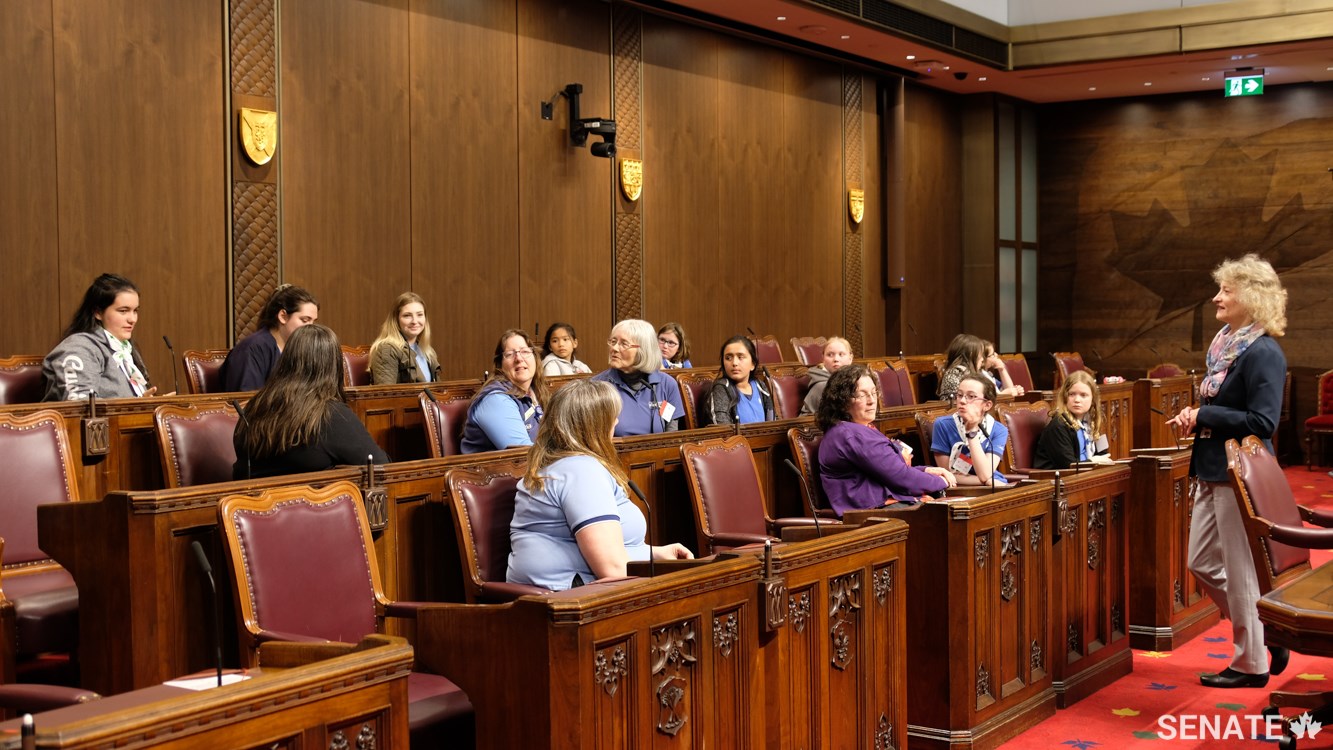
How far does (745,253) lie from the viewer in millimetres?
11320

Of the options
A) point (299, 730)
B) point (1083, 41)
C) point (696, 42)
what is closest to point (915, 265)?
point (1083, 41)

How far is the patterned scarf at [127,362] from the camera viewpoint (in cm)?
526

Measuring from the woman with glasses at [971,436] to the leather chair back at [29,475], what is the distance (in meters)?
3.35

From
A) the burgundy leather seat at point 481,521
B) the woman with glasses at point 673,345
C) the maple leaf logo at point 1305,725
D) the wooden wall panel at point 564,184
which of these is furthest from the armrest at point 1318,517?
the wooden wall panel at point 564,184

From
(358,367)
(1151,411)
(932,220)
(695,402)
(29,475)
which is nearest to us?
(29,475)

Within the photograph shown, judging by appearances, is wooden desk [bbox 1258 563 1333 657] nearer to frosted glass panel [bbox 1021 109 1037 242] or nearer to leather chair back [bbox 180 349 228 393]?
leather chair back [bbox 180 349 228 393]

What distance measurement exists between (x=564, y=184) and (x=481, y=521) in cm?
616

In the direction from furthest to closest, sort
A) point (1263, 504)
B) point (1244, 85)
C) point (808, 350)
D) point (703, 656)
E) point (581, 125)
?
point (1244, 85), point (808, 350), point (581, 125), point (1263, 504), point (703, 656)

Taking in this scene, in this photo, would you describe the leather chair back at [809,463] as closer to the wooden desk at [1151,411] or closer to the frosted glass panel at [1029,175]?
the wooden desk at [1151,411]

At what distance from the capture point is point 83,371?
5.02 metres

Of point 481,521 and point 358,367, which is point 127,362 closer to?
point 358,367

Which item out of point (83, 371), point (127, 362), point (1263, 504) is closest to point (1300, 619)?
point (1263, 504)

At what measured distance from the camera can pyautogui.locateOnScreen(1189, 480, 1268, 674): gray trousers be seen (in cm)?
448

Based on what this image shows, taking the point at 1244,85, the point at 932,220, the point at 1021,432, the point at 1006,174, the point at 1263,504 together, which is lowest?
the point at 1263,504
